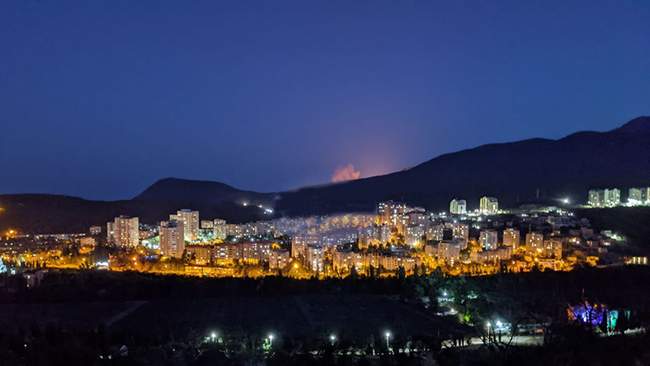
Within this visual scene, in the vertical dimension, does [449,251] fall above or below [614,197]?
below

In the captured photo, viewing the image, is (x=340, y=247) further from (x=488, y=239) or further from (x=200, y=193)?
(x=200, y=193)

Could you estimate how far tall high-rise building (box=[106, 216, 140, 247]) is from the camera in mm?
20109

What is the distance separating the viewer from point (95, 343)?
28.9 feet

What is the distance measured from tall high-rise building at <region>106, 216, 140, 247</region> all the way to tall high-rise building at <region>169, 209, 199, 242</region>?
1.55 metres

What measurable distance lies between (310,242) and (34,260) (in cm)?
716

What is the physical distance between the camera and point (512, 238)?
691 inches

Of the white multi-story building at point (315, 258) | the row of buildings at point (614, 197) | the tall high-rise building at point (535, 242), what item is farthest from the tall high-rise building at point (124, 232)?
the row of buildings at point (614, 197)

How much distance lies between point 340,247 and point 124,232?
7.31 m

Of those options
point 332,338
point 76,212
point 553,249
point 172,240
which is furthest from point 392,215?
point 332,338

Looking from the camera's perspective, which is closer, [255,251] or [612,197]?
[255,251]

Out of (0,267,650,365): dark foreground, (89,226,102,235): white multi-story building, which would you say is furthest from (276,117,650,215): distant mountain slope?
(0,267,650,365): dark foreground

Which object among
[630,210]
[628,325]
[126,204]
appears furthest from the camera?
[126,204]

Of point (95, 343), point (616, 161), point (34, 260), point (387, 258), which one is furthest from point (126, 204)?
point (616, 161)

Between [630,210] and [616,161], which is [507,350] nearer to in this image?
[630,210]
